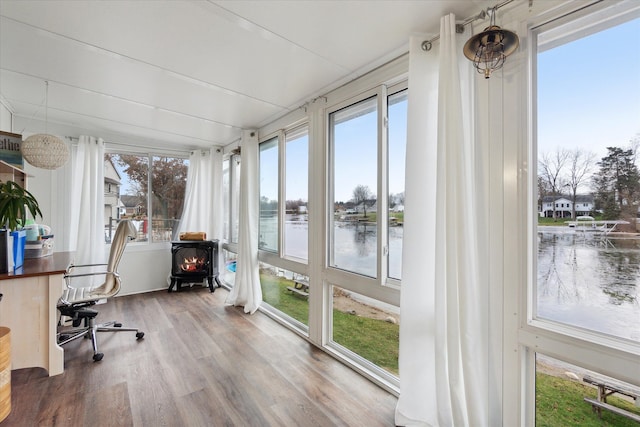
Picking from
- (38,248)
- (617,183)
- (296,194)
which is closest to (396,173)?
(617,183)

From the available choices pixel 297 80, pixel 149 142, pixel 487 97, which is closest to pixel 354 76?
pixel 297 80

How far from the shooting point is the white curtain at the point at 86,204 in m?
3.90

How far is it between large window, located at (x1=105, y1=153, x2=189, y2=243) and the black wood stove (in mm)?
534

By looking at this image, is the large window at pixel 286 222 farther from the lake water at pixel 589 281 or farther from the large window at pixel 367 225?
the lake water at pixel 589 281

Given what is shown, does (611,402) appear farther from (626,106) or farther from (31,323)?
A: (31,323)

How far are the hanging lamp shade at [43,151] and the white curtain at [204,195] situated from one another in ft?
6.92

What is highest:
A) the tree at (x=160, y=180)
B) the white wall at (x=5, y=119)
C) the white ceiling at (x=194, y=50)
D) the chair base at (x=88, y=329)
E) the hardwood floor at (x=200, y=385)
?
the white ceiling at (x=194, y=50)

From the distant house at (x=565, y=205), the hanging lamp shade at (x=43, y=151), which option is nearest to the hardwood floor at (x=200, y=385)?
the distant house at (x=565, y=205)

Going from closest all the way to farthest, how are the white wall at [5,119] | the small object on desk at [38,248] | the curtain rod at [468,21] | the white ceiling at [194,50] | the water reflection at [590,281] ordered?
1. the water reflection at [590,281]
2. the curtain rod at [468,21]
3. the white ceiling at [194,50]
4. the small object on desk at [38,248]
5. the white wall at [5,119]

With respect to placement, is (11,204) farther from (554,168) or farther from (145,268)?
(554,168)

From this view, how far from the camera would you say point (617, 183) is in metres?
1.31

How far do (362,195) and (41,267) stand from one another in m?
2.79

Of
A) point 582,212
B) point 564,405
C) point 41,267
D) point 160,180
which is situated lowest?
point 564,405

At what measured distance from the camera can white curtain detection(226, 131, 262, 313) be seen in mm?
3797
